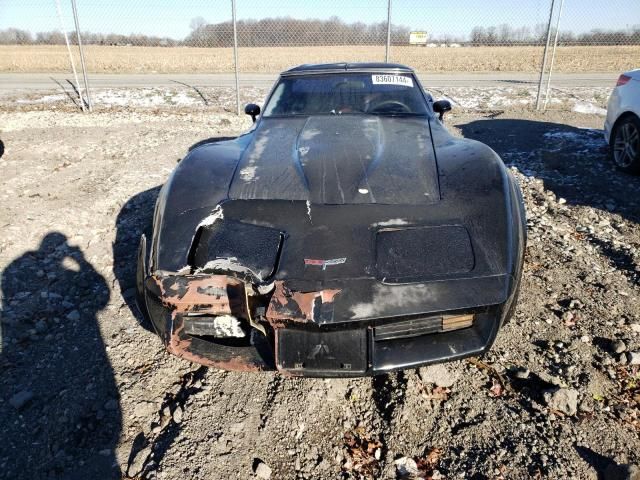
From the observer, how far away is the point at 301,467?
1.99 m

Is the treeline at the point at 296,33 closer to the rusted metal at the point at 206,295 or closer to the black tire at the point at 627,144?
the black tire at the point at 627,144

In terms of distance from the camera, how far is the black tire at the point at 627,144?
5.32 metres

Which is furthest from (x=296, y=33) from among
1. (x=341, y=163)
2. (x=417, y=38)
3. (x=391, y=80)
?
(x=341, y=163)

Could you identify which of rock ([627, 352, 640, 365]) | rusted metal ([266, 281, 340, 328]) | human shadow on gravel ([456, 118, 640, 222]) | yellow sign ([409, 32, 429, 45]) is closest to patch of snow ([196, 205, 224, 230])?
rusted metal ([266, 281, 340, 328])

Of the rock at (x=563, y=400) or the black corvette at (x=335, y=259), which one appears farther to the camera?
the rock at (x=563, y=400)

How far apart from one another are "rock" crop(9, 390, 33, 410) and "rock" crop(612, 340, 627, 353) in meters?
3.19

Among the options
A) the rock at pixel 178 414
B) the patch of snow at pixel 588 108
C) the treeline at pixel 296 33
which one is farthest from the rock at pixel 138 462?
the treeline at pixel 296 33

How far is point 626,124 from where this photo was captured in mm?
5535

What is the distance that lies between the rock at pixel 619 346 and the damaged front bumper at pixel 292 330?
3.16 feet

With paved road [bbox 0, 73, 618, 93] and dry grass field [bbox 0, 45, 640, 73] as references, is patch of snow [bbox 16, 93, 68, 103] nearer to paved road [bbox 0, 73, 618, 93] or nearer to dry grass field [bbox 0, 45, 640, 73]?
paved road [bbox 0, 73, 618, 93]

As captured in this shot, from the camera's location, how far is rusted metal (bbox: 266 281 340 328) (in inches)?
76.2

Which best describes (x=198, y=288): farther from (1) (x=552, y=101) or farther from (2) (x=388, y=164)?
(1) (x=552, y=101)

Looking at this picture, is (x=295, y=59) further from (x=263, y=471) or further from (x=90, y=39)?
(x=263, y=471)

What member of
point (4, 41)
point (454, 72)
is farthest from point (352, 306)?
point (4, 41)
